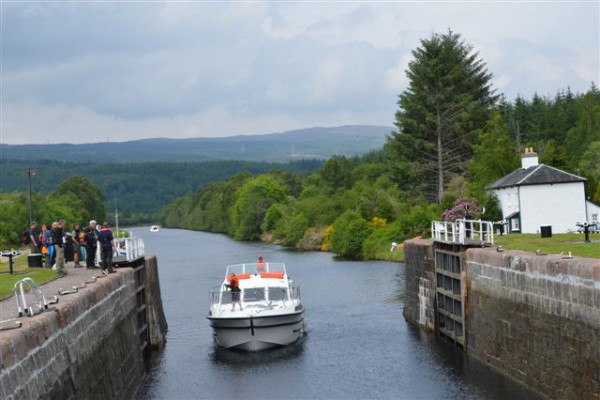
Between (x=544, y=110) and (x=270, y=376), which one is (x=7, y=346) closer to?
(x=270, y=376)

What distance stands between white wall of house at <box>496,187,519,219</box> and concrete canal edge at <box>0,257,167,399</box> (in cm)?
2561

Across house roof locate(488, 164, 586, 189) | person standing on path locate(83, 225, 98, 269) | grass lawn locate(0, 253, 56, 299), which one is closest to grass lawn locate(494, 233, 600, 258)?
house roof locate(488, 164, 586, 189)

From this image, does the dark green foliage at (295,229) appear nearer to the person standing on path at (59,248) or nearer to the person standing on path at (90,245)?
the person standing on path at (90,245)

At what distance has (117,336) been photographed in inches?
1076

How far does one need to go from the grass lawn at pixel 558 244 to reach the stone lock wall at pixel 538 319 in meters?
2.61

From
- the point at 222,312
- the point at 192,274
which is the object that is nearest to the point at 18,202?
the point at 192,274

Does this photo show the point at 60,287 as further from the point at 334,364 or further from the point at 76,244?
the point at 334,364

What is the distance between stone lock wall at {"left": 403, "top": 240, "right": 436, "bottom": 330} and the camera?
37.7m

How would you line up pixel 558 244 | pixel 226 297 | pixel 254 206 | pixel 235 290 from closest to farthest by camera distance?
pixel 558 244 → pixel 235 290 → pixel 226 297 → pixel 254 206

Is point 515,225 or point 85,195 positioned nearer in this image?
point 515,225

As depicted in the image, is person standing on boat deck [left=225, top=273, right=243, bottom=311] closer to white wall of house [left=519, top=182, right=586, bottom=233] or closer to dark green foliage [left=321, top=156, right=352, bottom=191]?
white wall of house [left=519, top=182, right=586, bottom=233]

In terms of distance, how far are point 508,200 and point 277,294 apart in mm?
23807

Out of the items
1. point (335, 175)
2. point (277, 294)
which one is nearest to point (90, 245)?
point (277, 294)

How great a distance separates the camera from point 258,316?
34.1 m
